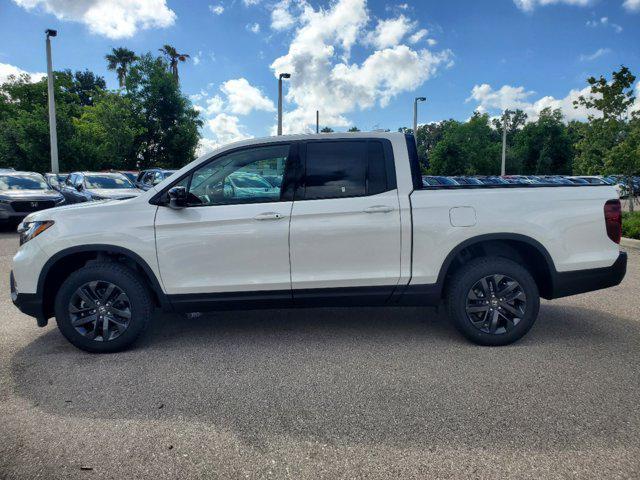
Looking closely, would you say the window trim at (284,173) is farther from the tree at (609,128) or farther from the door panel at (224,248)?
the tree at (609,128)

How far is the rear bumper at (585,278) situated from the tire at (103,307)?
11.9 ft

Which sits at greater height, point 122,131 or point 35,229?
point 122,131

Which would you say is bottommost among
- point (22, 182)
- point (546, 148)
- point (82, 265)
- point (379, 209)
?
point (82, 265)

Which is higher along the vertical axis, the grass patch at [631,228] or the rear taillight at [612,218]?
the rear taillight at [612,218]

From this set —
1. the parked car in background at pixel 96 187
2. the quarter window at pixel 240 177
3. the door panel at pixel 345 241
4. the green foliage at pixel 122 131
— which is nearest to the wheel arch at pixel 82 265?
the quarter window at pixel 240 177

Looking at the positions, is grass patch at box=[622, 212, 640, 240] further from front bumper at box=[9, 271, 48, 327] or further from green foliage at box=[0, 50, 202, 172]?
green foliage at box=[0, 50, 202, 172]

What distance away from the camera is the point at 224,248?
3869mm

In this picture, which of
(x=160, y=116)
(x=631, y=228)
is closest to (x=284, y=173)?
(x=631, y=228)

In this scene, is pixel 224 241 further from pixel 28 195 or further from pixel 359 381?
pixel 28 195

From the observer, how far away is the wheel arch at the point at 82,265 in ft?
12.8

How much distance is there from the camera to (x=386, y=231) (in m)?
3.90

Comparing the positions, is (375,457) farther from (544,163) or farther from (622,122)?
(544,163)

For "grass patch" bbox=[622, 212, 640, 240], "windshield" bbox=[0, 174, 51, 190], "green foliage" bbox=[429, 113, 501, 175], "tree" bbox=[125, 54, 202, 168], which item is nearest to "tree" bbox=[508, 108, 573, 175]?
"green foliage" bbox=[429, 113, 501, 175]

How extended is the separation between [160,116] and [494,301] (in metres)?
34.2
